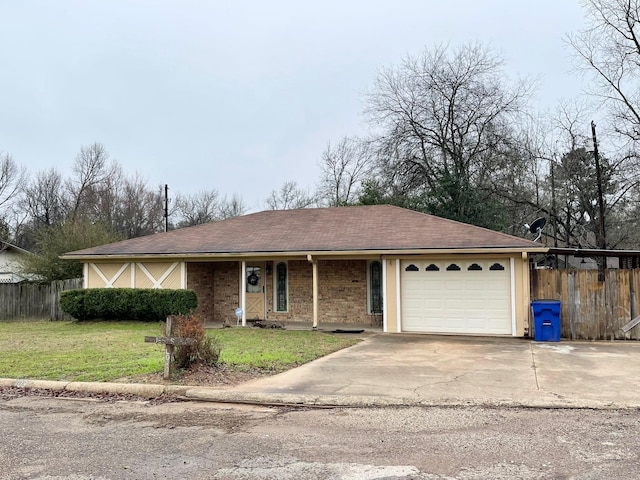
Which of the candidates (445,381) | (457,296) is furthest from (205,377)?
(457,296)

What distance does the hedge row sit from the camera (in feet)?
56.0

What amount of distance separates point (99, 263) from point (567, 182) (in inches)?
903

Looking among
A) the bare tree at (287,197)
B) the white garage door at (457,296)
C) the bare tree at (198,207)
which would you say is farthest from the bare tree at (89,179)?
the white garage door at (457,296)

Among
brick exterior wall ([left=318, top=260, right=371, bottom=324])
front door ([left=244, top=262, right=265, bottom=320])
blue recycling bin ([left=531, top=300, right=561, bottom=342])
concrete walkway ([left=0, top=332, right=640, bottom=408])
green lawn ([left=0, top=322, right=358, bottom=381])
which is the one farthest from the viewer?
front door ([left=244, top=262, right=265, bottom=320])

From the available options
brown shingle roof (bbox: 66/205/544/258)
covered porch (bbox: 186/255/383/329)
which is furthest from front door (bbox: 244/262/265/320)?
brown shingle roof (bbox: 66/205/544/258)

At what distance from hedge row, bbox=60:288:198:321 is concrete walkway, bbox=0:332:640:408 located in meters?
7.31

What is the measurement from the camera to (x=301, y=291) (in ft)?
59.6

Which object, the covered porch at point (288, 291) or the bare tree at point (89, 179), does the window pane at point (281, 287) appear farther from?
the bare tree at point (89, 179)

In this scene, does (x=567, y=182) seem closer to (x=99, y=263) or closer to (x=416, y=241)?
(x=416, y=241)

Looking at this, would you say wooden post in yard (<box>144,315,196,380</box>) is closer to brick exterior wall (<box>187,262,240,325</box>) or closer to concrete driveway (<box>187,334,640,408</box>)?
concrete driveway (<box>187,334,640,408</box>)

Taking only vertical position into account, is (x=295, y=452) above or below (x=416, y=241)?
below

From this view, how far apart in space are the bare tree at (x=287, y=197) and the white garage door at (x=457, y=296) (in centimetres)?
3706

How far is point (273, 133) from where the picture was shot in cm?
3709

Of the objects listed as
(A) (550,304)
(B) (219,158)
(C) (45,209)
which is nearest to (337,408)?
(A) (550,304)
